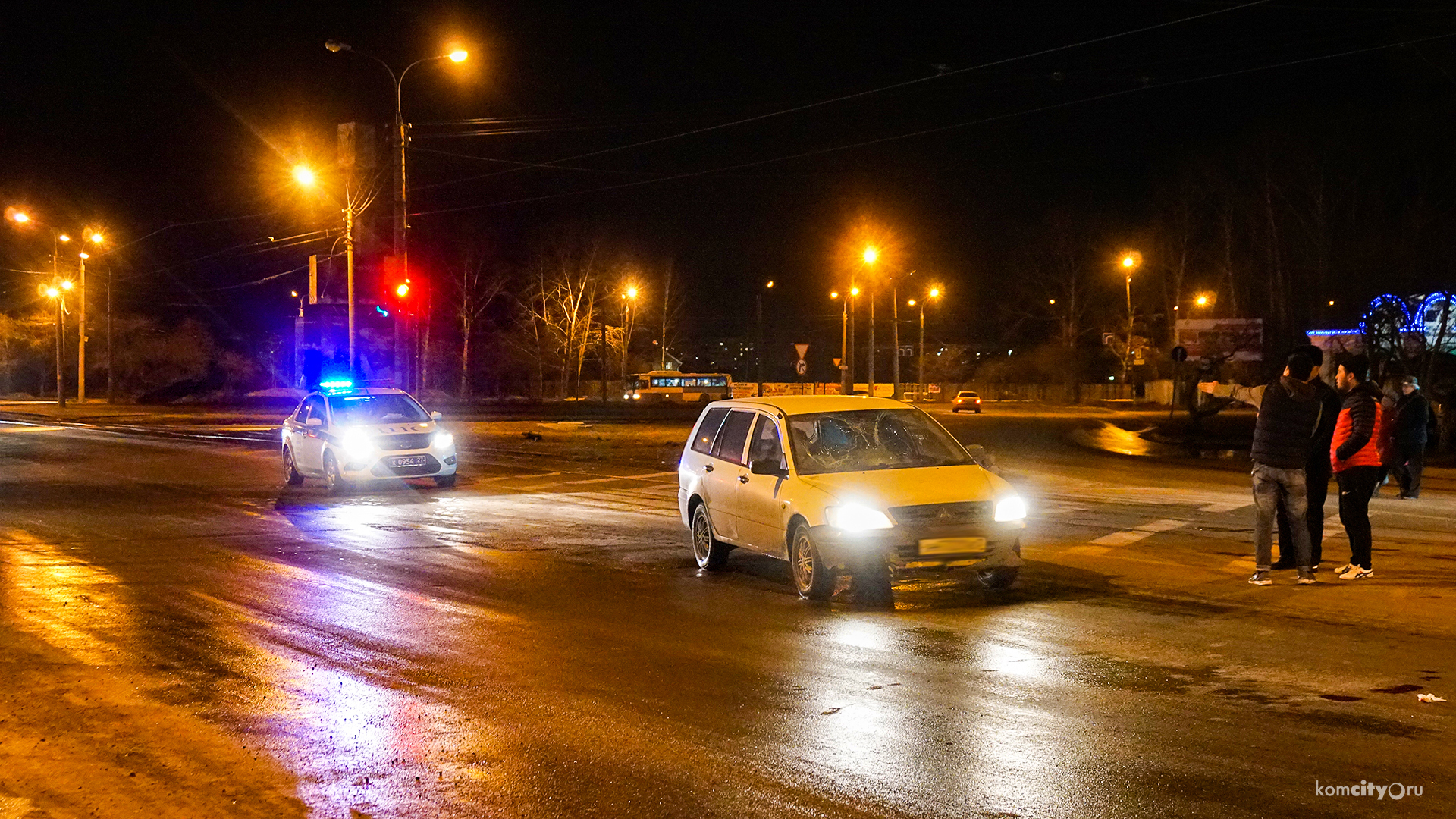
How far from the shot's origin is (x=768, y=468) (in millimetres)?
10117

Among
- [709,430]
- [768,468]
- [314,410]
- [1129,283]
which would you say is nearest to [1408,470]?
[709,430]

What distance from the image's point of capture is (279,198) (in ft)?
207

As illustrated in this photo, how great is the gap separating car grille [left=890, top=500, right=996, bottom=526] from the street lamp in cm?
5440

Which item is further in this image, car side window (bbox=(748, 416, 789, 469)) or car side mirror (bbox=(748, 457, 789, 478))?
car side window (bbox=(748, 416, 789, 469))

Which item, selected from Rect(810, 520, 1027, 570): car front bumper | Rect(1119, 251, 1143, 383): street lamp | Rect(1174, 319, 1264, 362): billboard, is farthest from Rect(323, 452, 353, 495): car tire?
Rect(1119, 251, 1143, 383): street lamp

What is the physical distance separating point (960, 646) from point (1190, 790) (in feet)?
9.51

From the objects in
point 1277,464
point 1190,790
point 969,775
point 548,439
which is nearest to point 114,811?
point 969,775

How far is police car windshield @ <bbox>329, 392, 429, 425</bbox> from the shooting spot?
1939cm

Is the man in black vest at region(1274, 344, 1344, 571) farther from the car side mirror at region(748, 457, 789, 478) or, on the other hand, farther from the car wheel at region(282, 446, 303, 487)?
the car wheel at region(282, 446, 303, 487)

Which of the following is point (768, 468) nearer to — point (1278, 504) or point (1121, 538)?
point (1278, 504)

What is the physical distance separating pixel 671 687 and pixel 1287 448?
217 inches

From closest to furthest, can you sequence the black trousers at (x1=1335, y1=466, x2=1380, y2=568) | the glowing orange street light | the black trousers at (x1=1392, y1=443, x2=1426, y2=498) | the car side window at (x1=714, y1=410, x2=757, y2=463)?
1. the black trousers at (x1=1335, y1=466, x2=1380, y2=568)
2. the car side window at (x1=714, y1=410, x2=757, y2=463)
3. the black trousers at (x1=1392, y1=443, x2=1426, y2=498)
4. the glowing orange street light

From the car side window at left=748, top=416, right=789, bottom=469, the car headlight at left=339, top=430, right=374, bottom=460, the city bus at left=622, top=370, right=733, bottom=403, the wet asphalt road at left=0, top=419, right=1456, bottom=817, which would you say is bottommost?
the wet asphalt road at left=0, top=419, right=1456, bottom=817

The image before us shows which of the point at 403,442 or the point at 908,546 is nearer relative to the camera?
the point at 908,546
